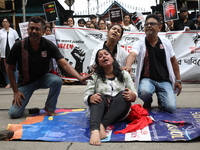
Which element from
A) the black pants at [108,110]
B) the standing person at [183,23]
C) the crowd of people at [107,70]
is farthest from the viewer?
the standing person at [183,23]

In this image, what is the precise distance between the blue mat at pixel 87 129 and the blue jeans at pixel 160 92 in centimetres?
15

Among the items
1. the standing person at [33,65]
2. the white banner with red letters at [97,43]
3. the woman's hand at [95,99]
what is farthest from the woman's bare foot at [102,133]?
the white banner with red letters at [97,43]

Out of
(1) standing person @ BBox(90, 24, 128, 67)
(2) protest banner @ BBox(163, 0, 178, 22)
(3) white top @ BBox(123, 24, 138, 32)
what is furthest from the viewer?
(3) white top @ BBox(123, 24, 138, 32)

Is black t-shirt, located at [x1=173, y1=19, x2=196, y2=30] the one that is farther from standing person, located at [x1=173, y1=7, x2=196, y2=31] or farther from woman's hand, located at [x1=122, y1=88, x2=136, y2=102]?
woman's hand, located at [x1=122, y1=88, x2=136, y2=102]

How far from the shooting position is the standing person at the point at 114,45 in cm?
403

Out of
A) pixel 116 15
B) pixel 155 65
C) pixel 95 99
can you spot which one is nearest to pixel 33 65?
pixel 95 99

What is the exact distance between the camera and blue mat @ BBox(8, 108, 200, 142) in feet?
9.65

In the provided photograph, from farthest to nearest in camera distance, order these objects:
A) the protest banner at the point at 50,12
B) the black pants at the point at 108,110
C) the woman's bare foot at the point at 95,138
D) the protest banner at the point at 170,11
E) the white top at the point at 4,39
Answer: the protest banner at the point at 50,12 < the protest banner at the point at 170,11 < the white top at the point at 4,39 < the black pants at the point at 108,110 < the woman's bare foot at the point at 95,138

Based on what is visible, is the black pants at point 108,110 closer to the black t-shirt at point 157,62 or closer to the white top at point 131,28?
the black t-shirt at point 157,62

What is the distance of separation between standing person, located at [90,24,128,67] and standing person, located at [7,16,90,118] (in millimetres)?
584

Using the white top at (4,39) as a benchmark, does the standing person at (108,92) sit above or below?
below

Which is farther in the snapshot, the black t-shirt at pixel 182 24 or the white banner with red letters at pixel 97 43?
the black t-shirt at pixel 182 24

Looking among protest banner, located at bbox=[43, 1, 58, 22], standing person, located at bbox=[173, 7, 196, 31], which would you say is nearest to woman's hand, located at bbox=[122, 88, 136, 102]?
standing person, located at bbox=[173, 7, 196, 31]

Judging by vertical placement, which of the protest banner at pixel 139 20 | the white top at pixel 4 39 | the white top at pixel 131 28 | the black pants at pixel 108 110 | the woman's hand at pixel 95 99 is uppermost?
the protest banner at pixel 139 20
